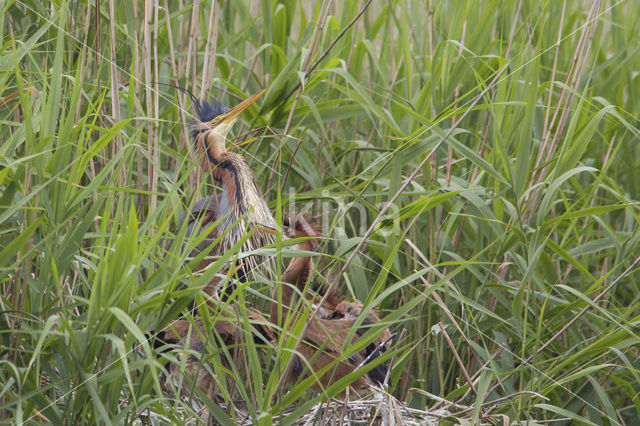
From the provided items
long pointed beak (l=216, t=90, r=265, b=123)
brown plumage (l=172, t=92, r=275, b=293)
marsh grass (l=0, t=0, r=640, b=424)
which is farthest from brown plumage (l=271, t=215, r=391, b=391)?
long pointed beak (l=216, t=90, r=265, b=123)

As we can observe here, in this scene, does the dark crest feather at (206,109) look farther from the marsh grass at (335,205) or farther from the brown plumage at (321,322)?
the brown plumage at (321,322)

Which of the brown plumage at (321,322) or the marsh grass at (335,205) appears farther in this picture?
the brown plumage at (321,322)

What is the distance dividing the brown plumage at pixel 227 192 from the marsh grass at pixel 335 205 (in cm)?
8

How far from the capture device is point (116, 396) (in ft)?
5.46

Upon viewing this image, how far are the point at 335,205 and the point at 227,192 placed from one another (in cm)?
42

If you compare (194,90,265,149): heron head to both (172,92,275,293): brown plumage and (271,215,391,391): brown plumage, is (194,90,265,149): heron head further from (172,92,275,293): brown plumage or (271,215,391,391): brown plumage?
(271,215,391,391): brown plumage

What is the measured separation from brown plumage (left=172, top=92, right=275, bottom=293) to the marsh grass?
0.08m

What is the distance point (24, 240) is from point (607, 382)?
202 cm

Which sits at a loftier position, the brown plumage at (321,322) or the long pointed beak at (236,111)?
the long pointed beak at (236,111)

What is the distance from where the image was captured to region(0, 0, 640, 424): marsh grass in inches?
66.2

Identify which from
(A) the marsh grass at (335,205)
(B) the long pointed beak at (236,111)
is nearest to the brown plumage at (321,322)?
(A) the marsh grass at (335,205)

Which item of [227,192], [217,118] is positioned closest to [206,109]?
[217,118]

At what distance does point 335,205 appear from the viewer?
2746 millimetres

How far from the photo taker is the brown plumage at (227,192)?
2445mm
